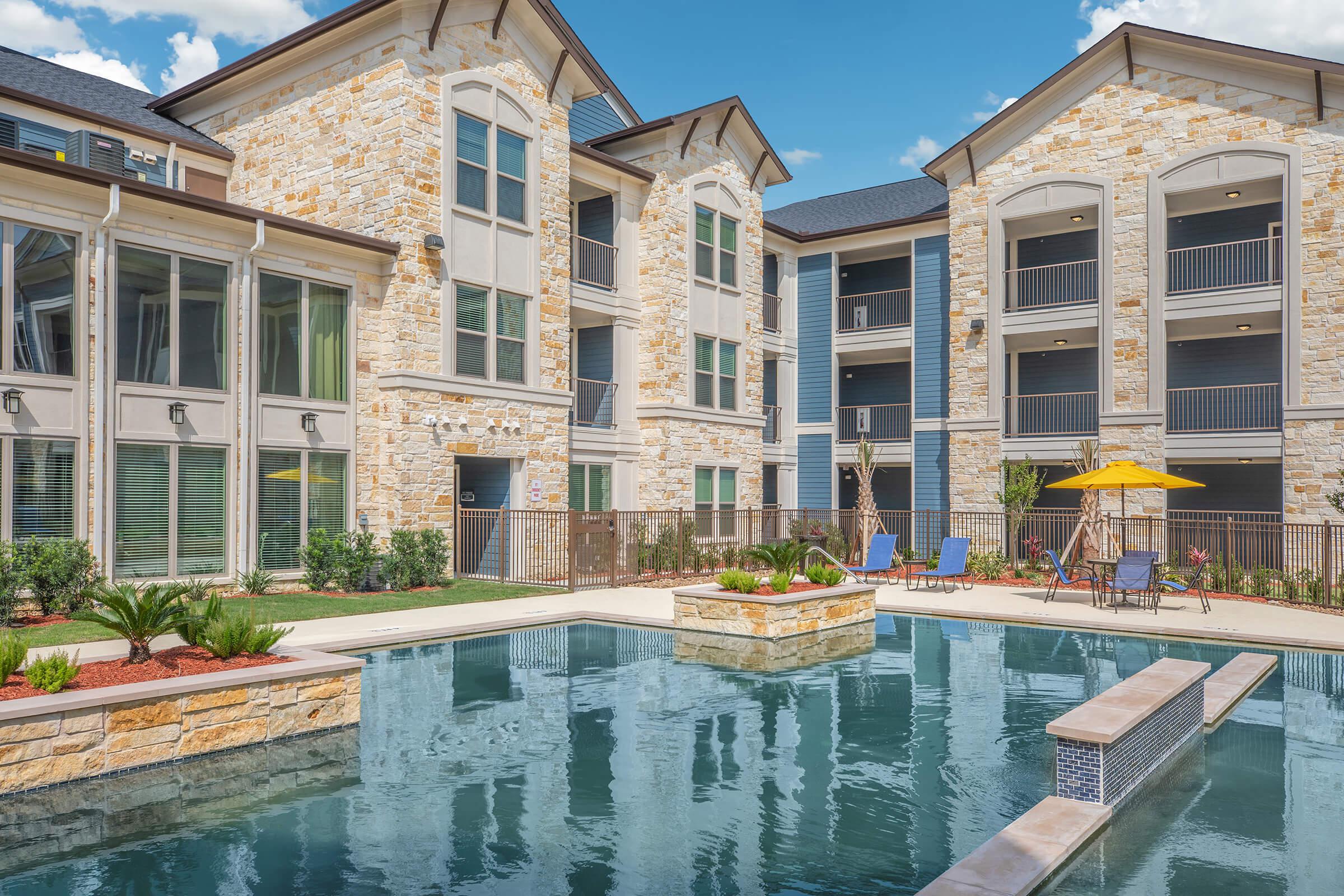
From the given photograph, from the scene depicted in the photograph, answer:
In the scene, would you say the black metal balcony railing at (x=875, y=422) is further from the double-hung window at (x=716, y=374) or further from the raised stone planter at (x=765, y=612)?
the raised stone planter at (x=765, y=612)

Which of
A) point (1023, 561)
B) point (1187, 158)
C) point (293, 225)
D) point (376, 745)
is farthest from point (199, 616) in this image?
point (1187, 158)

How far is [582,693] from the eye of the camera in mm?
9156

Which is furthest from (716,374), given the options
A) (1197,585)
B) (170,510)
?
(170,510)

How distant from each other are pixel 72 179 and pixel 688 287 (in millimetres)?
13317

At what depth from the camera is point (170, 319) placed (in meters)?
14.8

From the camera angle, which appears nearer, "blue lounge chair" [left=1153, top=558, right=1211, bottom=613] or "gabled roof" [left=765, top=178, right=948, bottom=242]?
"blue lounge chair" [left=1153, top=558, right=1211, bottom=613]

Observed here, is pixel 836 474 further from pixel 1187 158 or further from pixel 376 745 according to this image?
pixel 376 745

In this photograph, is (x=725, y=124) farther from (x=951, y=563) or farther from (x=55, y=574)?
(x=55, y=574)

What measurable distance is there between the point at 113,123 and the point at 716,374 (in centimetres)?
1373

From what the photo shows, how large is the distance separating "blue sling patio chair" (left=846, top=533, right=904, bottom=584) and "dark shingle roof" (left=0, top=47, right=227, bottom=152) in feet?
51.0

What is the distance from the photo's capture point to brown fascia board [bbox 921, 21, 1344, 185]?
20.0 m

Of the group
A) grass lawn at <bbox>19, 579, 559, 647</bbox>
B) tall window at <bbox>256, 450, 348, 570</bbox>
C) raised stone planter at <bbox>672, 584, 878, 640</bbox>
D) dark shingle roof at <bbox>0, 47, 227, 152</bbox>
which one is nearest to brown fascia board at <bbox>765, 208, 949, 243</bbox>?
dark shingle roof at <bbox>0, 47, 227, 152</bbox>

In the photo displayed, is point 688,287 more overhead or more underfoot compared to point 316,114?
more underfoot

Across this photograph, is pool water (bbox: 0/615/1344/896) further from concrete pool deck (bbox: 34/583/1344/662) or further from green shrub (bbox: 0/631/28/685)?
concrete pool deck (bbox: 34/583/1344/662)
